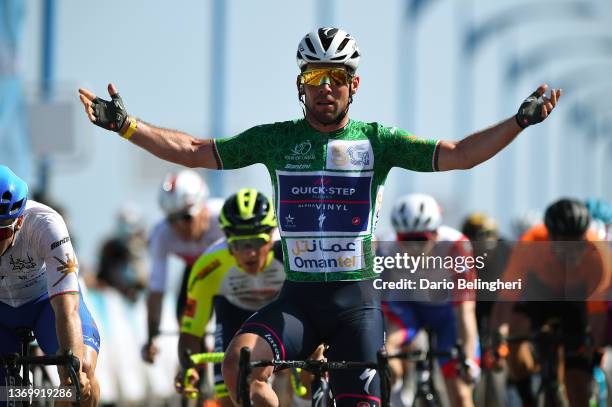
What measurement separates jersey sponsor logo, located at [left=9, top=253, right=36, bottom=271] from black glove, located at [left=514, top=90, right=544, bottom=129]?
8.83ft

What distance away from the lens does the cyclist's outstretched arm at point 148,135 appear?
25.3ft

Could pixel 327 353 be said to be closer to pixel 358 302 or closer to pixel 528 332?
pixel 358 302

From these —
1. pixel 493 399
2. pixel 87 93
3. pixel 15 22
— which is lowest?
pixel 493 399

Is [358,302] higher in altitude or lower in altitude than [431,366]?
higher

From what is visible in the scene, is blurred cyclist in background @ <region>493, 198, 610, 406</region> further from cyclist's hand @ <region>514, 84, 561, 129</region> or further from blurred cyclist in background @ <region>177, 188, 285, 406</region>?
cyclist's hand @ <region>514, 84, 561, 129</region>

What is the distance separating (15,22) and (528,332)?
8537 mm

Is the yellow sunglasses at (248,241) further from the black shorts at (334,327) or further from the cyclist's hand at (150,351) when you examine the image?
the cyclist's hand at (150,351)

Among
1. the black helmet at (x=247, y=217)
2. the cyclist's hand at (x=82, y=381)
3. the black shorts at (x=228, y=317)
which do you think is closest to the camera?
the cyclist's hand at (x=82, y=381)

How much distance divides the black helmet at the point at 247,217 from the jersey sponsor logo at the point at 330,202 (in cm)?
146

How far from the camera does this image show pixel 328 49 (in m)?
7.89

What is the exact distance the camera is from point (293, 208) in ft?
25.7

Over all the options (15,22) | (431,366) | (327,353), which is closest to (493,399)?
(431,366)
